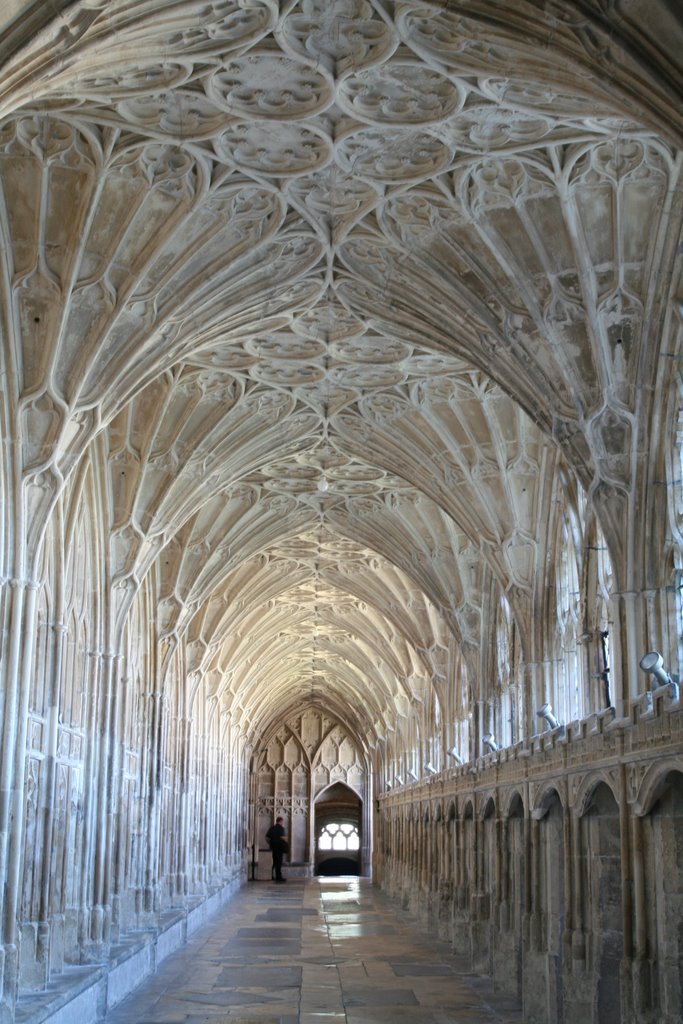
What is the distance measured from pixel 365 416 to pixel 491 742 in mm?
7087

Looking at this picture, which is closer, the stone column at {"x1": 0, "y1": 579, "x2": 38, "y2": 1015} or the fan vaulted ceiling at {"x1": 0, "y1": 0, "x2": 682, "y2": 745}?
the fan vaulted ceiling at {"x1": 0, "y1": 0, "x2": 682, "y2": 745}

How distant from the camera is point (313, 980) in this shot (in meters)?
19.3

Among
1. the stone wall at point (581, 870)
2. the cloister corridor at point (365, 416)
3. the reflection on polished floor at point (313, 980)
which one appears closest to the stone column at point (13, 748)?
the cloister corridor at point (365, 416)

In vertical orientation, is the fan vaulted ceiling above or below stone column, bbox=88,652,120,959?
above

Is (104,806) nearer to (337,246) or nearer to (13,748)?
(13,748)

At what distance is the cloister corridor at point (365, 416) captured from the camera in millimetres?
11211

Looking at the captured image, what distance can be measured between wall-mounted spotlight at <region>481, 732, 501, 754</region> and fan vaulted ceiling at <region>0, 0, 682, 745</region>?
399cm

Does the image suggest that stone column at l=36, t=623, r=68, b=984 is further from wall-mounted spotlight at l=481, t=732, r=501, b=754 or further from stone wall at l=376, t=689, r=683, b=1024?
wall-mounted spotlight at l=481, t=732, r=501, b=754

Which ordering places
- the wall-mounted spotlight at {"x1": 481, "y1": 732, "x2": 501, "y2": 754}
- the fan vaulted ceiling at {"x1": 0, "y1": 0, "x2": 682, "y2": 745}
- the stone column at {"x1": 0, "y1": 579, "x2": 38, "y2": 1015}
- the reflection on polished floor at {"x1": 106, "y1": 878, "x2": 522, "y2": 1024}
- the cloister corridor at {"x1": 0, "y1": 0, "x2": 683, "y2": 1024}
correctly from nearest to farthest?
the fan vaulted ceiling at {"x1": 0, "y1": 0, "x2": 682, "y2": 745}, the cloister corridor at {"x1": 0, "y1": 0, "x2": 683, "y2": 1024}, the stone column at {"x1": 0, "y1": 579, "x2": 38, "y2": 1015}, the reflection on polished floor at {"x1": 106, "y1": 878, "x2": 522, "y2": 1024}, the wall-mounted spotlight at {"x1": 481, "y1": 732, "x2": 501, "y2": 754}

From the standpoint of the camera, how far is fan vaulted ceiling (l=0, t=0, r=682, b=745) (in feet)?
34.2

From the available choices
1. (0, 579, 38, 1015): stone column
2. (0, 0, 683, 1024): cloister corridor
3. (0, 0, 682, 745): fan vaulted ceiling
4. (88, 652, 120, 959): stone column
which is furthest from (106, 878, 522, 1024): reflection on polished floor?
(0, 0, 682, 745): fan vaulted ceiling

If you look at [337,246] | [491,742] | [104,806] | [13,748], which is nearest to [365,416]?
[337,246]

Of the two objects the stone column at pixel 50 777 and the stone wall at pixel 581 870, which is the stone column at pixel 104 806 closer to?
the stone column at pixel 50 777

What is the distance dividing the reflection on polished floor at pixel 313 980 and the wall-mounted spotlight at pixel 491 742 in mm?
4139
